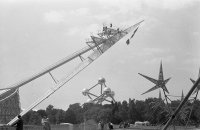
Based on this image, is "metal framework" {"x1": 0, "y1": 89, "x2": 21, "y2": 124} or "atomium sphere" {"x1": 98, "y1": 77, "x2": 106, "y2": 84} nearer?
"metal framework" {"x1": 0, "y1": 89, "x2": 21, "y2": 124}

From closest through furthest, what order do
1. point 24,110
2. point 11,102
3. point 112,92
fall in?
point 11,102 < point 24,110 < point 112,92

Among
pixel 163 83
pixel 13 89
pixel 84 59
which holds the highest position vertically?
pixel 84 59

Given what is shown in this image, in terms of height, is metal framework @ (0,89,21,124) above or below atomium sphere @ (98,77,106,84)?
below

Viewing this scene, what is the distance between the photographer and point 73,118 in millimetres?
138000

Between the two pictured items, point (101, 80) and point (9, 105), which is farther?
point (101, 80)

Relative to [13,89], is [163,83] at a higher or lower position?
lower

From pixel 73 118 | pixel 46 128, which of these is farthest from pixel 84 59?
pixel 73 118

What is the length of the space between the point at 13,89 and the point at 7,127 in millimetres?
32298

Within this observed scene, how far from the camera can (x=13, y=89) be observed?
52.3 meters

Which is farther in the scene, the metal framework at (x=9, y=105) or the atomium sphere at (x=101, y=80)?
the atomium sphere at (x=101, y=80)

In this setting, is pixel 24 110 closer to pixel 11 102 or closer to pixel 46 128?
pixel 11 102

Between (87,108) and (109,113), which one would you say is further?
(109,113)

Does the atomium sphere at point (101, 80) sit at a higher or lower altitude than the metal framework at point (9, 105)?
higher

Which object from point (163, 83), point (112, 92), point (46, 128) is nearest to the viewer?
point (163, 83)
